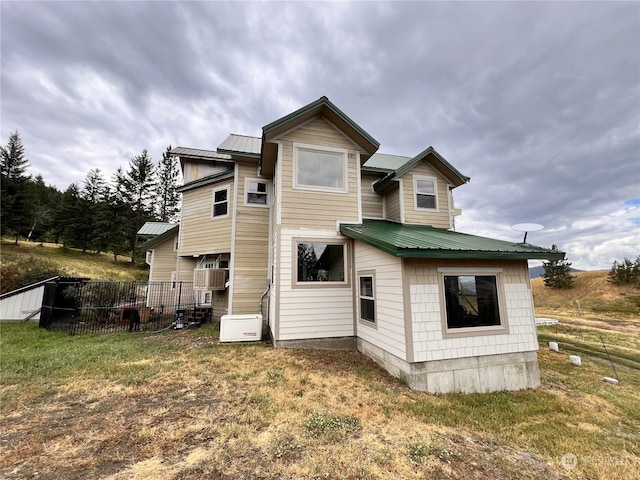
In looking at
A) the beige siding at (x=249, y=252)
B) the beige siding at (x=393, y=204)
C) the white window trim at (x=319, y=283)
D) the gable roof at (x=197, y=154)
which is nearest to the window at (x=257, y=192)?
the beige siding at (x=249, y=252)

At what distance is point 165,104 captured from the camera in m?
14.6

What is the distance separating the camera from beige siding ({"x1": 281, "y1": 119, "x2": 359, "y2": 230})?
7734 mm

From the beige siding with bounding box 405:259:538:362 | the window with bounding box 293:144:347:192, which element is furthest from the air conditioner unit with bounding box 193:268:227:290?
the beige siding with bounding box 405:259:538:362

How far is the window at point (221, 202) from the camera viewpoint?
11117 mm

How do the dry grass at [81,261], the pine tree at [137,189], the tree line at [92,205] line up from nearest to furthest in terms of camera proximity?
the dry grass at [81,261] → the tree line at [92,205] → the pine tree at [137,189]

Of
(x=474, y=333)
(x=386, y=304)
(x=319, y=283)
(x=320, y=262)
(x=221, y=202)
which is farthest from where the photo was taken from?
(x=221, y=202)

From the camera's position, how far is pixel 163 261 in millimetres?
15227

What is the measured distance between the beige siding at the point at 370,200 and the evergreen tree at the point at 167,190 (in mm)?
36725

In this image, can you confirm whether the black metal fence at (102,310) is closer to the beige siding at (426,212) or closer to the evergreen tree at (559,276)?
the beige siding at (426,212)

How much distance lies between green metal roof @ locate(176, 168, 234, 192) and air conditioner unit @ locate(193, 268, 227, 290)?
401 centimetres

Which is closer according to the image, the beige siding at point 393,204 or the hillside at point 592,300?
the beige siding at point 393,204

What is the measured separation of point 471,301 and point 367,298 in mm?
2505

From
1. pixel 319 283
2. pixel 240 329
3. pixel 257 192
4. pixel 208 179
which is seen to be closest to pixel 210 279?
pixel 240 329

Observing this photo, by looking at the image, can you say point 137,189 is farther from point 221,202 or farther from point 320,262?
point 320,262
